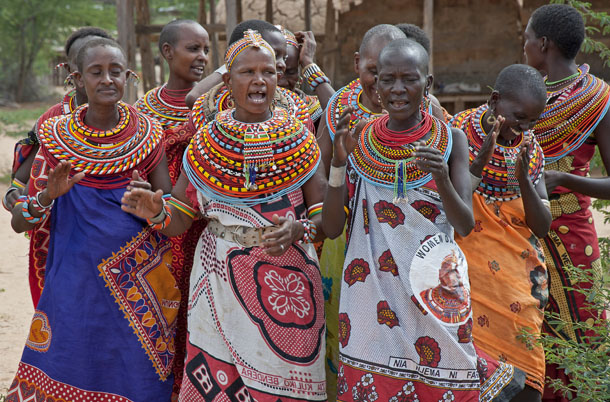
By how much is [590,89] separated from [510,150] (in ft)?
2.24

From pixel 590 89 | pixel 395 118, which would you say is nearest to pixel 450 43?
pixel 590 89

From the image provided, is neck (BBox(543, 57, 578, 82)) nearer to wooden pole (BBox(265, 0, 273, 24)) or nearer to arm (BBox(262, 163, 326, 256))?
arm (BBox(262, 163, 326, 256))

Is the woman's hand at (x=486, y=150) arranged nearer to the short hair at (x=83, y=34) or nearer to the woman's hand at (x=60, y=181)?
the woman's hand at (x=60, y=181)

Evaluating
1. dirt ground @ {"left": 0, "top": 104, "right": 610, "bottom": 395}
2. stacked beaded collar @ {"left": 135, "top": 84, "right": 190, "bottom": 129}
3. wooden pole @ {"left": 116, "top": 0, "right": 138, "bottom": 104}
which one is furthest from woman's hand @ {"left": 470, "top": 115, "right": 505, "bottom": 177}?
wooden pole @ {"left": 116, "top": 0, "right": 138, "bottom": 104}

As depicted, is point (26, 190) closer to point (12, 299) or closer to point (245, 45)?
point (245, 45)

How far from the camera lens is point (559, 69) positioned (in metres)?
3.79

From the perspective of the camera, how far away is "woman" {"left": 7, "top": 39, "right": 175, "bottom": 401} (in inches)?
134

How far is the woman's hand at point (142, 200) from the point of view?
10.1 ft

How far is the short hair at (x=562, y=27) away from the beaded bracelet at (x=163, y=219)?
215 centimetres

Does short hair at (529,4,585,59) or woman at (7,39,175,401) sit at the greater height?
short hair at (529,4,585,59)

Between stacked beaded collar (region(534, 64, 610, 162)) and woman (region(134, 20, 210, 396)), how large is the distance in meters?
1.87

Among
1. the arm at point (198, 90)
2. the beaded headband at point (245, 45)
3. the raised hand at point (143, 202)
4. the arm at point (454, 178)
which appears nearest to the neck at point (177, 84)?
the arm at point (198, 90)

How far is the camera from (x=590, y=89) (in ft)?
12.2

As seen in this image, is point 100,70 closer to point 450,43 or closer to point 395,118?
point 395,118
